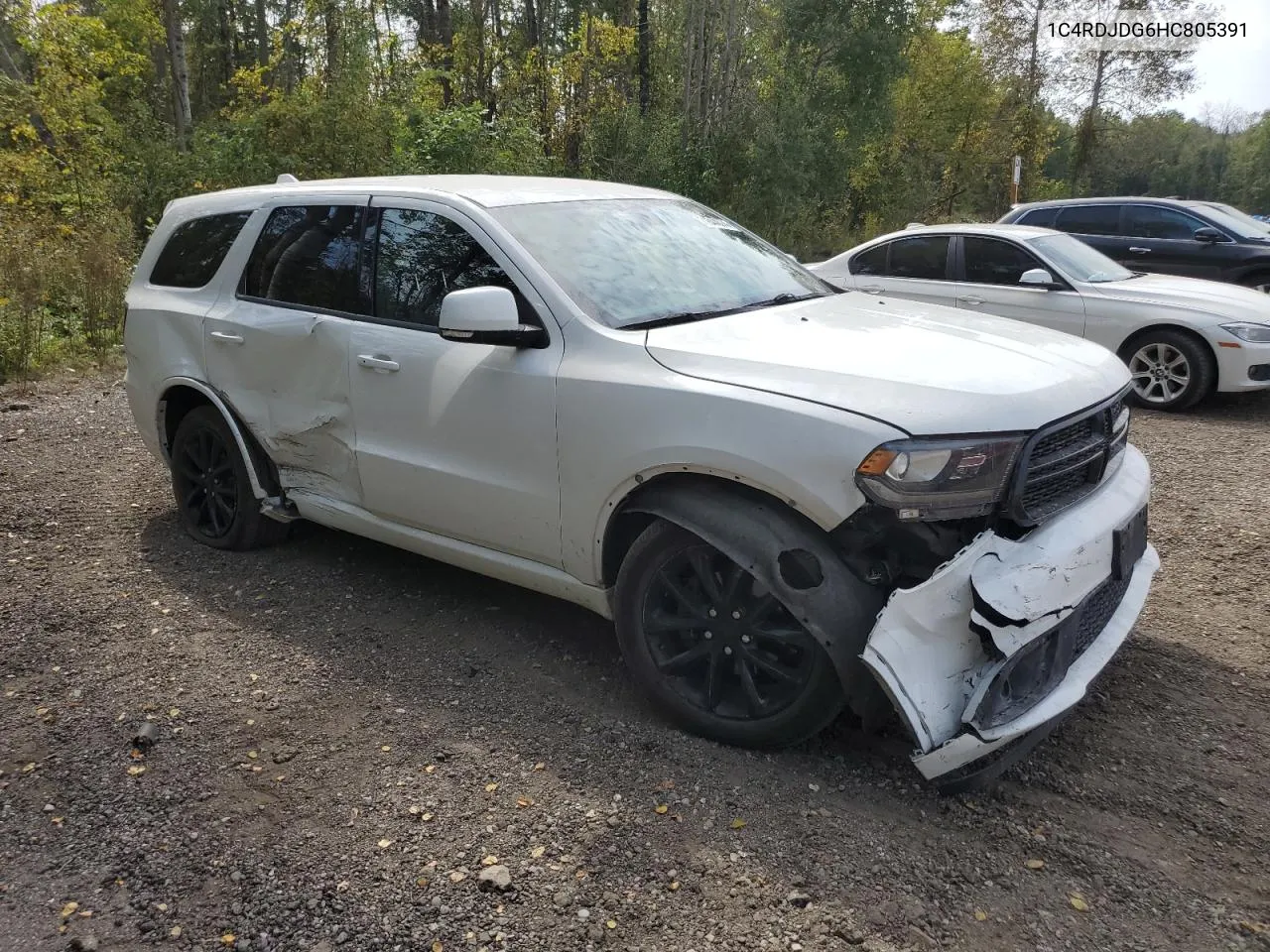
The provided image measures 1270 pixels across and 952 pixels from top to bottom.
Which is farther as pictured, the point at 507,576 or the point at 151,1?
the point at 151,1

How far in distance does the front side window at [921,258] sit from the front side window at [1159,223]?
156 inches

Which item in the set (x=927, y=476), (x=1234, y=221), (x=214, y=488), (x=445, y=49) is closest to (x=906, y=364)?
(x=927, y=476)

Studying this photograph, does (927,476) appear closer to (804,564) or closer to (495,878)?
(804,564)

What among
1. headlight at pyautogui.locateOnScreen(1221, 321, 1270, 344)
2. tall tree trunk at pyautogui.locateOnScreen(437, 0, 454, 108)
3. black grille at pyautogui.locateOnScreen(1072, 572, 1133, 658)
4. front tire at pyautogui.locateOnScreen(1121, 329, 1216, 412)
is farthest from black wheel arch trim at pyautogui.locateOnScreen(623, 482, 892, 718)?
tall tree trunk at pyautogui.locateOnScreen(437, 0, 454, 108)

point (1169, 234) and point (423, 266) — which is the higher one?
point (1169, 234)

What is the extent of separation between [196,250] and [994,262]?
6.71 metres

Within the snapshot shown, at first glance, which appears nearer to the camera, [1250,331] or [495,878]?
[495,878]

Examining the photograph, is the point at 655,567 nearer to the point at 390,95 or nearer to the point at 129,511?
the point at 129,511

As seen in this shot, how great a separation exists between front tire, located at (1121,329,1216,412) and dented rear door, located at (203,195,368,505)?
6405 millimetres

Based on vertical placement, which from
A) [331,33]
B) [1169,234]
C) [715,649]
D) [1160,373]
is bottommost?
[715,649]

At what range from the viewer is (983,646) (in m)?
2.62

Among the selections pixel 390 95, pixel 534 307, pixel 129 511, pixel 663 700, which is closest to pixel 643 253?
pixel 534 307

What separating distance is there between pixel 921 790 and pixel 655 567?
107 centimetres

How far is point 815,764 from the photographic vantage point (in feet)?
10.0
